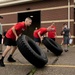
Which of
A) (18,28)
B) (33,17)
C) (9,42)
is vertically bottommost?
(33,17)

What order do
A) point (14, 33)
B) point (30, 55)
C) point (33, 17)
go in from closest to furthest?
point (30, 55) < point (14, 33) < point (33, 17)

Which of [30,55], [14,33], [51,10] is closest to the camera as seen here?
[30,55]

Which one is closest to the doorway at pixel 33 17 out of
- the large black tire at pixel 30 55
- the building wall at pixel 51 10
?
the building wall at pixel 51 10

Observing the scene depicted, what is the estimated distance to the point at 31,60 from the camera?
297 inches

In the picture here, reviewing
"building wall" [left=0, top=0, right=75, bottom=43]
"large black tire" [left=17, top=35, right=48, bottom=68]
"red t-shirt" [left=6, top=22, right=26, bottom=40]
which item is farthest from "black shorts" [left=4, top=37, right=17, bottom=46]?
"building wall" [left=0, top=0, right=75, bottom=43]

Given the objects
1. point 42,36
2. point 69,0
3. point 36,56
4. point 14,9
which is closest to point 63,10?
point 69,0

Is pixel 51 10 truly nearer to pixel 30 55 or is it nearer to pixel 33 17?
pixel 33 17

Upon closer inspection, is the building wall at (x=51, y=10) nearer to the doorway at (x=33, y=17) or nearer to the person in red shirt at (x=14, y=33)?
the doorway at (x=33, y=17)

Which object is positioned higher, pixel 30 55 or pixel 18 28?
pixel 18 28

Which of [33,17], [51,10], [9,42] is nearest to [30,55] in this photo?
[9,42]

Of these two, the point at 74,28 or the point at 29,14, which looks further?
→ the point at 29,14

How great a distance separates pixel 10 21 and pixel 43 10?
5.13 meters

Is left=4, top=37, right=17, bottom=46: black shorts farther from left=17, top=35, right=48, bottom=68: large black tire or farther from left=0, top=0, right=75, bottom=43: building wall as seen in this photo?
left=0, top=0, right=75, bottom=43: building wall

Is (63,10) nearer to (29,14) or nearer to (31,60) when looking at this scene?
(29,14)
